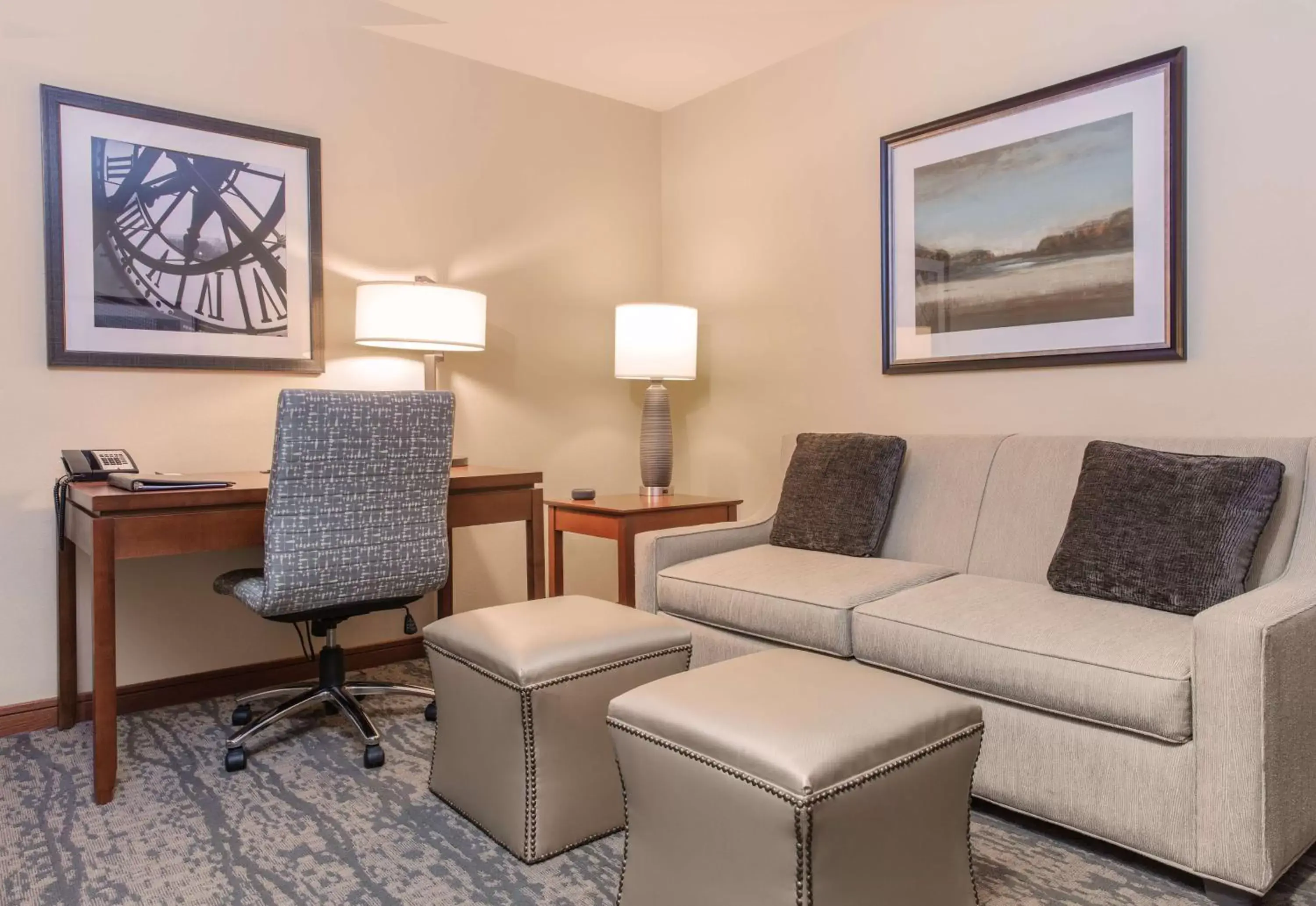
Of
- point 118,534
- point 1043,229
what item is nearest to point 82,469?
point 118,534

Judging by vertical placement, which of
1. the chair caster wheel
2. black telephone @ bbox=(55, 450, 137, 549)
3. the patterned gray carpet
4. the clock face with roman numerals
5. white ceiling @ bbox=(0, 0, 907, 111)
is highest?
white ceiling @ bbox=(0, 0, 907, 111)

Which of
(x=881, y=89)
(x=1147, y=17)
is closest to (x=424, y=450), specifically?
(x=881, y=89)

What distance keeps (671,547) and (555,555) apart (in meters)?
0.79

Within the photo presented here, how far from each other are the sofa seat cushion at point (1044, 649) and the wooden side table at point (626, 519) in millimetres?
1062

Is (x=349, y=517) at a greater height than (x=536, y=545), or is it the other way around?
(x=349, y=517)

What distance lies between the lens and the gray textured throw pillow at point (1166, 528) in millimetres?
1872

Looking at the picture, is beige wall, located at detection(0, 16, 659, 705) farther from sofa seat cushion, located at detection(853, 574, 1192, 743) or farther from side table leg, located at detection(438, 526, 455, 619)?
sofa seat cushion, located at detection(853, 574, 1192, 743)

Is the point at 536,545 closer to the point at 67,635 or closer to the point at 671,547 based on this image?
the point at 671,547

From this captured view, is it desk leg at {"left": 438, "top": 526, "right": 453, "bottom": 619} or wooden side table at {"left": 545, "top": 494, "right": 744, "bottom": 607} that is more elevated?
wooden side table at {"left": 545, "top": 494, "right": 744, "bottom": 607}

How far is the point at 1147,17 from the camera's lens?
8.05 feet

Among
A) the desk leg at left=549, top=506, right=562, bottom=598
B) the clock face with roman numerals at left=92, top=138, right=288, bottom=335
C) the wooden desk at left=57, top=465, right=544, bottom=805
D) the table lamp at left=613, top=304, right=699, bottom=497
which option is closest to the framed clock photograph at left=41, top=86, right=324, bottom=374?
the clock face with roman numerals at left=92, top=138, right=288, bottom=335

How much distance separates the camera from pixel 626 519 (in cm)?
301

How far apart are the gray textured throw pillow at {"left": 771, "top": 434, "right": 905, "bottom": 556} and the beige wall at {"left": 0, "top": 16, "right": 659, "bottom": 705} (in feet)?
4.10

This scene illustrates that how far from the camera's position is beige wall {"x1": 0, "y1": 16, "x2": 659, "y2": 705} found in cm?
251
